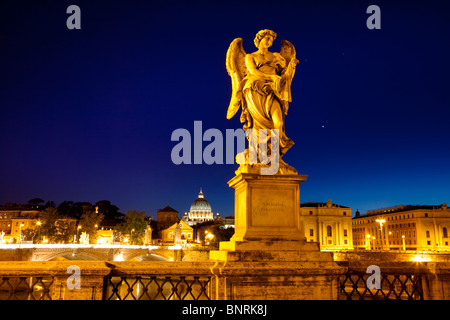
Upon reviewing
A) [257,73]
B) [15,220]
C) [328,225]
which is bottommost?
[257,73]

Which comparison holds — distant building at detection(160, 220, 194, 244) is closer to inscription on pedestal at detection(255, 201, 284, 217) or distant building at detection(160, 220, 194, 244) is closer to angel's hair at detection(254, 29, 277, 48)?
angel's hair at detection(254, 29, 277, 48)

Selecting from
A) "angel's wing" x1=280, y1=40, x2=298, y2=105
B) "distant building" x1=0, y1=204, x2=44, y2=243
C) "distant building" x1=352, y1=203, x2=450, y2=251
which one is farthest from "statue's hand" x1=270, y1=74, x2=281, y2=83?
"distant building" x1=0, y1=204, x2=44, y2=243

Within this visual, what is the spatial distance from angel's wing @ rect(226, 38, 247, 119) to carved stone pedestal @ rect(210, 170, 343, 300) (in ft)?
5.24

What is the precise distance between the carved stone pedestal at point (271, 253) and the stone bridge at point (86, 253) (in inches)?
1996

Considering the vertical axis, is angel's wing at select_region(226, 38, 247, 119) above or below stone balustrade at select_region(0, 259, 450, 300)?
above

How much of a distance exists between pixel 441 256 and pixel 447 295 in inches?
2133

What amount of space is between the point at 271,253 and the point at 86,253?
57972mm

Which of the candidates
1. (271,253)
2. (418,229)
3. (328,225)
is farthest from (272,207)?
(328,225)

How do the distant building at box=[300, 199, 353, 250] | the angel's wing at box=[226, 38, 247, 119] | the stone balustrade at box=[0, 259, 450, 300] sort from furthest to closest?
the distant building at box=[300, 199, 353, 250]
the angel's wing at box=[226, 38, 247, 119]
the stone balustrade at box=[0, 259, 450, 300]

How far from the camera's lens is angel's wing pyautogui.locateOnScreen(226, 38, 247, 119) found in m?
8.26

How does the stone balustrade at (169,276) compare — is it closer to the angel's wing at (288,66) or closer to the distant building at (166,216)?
the angel's wing at (288,66)

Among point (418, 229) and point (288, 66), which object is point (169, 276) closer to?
point (288, 66)

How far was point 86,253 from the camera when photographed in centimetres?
5881
